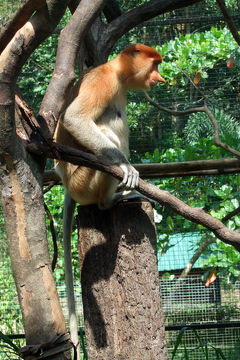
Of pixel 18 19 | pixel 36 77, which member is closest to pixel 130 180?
pixel 18 19

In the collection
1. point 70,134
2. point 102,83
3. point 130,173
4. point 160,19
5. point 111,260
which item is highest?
point 160,19

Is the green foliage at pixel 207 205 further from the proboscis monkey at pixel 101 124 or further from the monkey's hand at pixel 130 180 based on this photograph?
the monkey's hand at pixel 130 180

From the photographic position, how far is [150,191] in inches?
74.3

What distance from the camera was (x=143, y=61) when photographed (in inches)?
108

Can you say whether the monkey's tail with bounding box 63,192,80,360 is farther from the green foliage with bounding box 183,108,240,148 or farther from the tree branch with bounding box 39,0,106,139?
the green foliage with bounding box 183,108,240,148

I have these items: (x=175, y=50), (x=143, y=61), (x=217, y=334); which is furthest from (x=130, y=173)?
(x=217, y=334)

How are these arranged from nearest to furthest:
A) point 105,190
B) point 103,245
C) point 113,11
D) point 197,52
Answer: point 103,245 < point 105,190 < point 113,11 < point 197,52

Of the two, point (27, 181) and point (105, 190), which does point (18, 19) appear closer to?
point (27, 181)

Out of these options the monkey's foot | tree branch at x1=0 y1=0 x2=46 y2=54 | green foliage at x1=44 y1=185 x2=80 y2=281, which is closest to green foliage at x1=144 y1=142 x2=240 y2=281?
green foliage at x1=44 y1=185 x2=80 y2=281

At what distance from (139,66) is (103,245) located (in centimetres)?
116

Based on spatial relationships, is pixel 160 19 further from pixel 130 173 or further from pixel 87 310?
pixel 87 310

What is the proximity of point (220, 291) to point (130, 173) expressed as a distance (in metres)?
2.31

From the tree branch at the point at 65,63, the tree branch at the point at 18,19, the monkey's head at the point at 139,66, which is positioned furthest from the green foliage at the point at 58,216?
the tree branch at the point at 18,19

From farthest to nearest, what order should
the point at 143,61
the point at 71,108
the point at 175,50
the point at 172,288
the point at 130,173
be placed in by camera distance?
the point at 172,288
the point at 175,50
the point at 143,61
the point at 71,108
the point at 130,173
